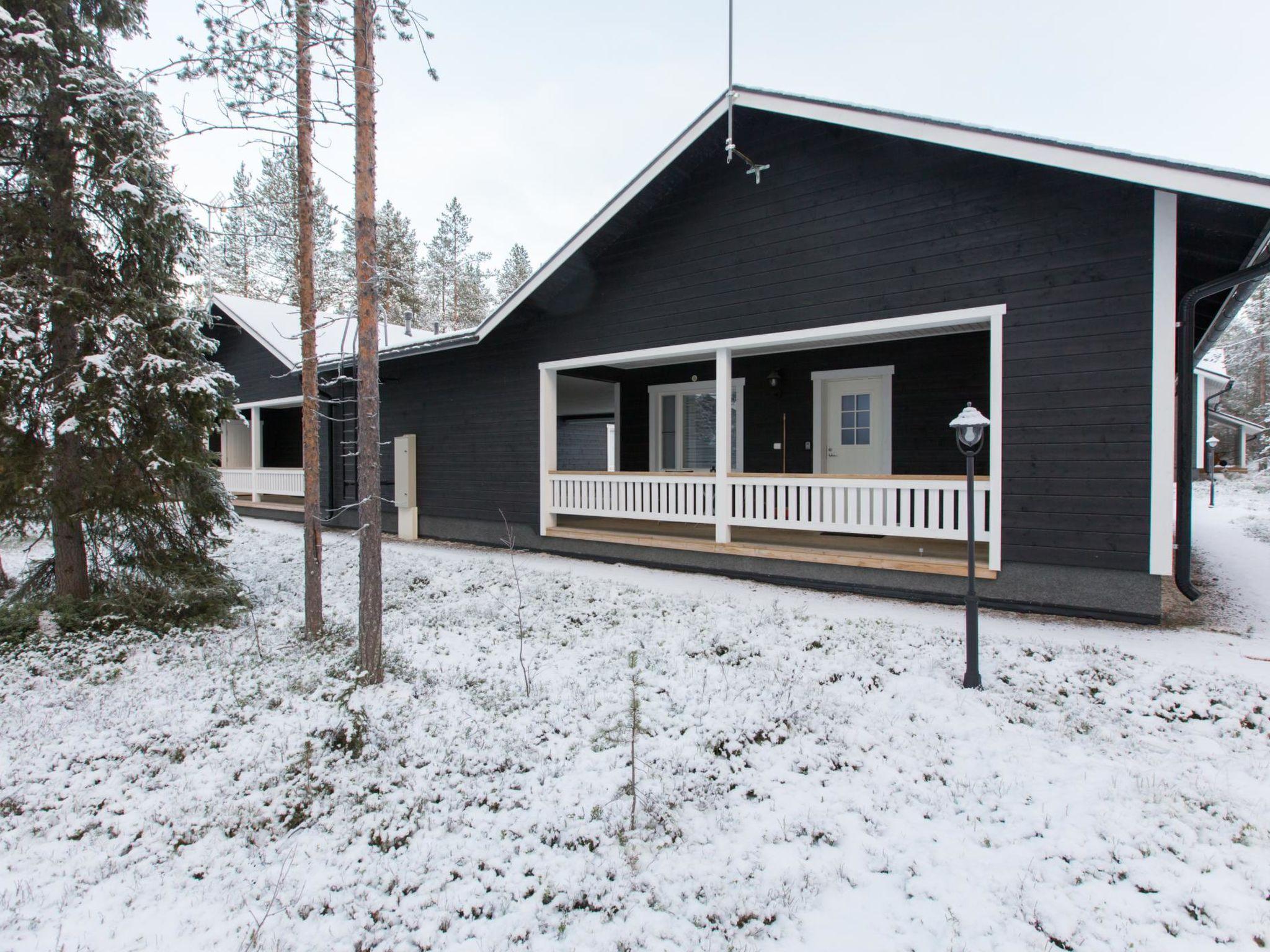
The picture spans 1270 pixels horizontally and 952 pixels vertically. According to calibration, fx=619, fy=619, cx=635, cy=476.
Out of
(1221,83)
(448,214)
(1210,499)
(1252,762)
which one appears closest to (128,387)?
(1252,762)

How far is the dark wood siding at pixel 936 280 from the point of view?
16.1 feet

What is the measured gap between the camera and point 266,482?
554 inches

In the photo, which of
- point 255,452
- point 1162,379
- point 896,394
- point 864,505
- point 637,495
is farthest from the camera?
point 255,452

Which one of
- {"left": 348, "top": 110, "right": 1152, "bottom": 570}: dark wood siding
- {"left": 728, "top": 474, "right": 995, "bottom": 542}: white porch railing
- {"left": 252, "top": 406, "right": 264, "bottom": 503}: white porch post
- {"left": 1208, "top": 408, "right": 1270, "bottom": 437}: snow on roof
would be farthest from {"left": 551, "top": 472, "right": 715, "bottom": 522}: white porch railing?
{"left": 1208, "top": 408, "right": 1270, "bottom": 437}: snow on roof

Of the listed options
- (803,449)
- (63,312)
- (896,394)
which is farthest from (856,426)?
(63,312)

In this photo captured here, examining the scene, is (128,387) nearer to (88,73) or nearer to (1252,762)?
(88,73)

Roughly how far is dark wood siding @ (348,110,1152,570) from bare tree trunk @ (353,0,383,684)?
12.4 ft

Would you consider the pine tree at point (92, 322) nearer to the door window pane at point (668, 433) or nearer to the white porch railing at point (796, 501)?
the white porch railing at point (796, 501)

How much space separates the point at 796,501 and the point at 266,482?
12.5 m

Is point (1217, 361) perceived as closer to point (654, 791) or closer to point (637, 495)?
point (637, 495)

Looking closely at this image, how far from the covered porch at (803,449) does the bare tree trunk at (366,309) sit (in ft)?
12.6

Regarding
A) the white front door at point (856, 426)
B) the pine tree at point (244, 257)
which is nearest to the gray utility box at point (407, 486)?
the white front door at point (856, 426)

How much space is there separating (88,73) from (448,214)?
27.9 meters

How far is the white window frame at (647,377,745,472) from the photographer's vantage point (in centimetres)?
946
